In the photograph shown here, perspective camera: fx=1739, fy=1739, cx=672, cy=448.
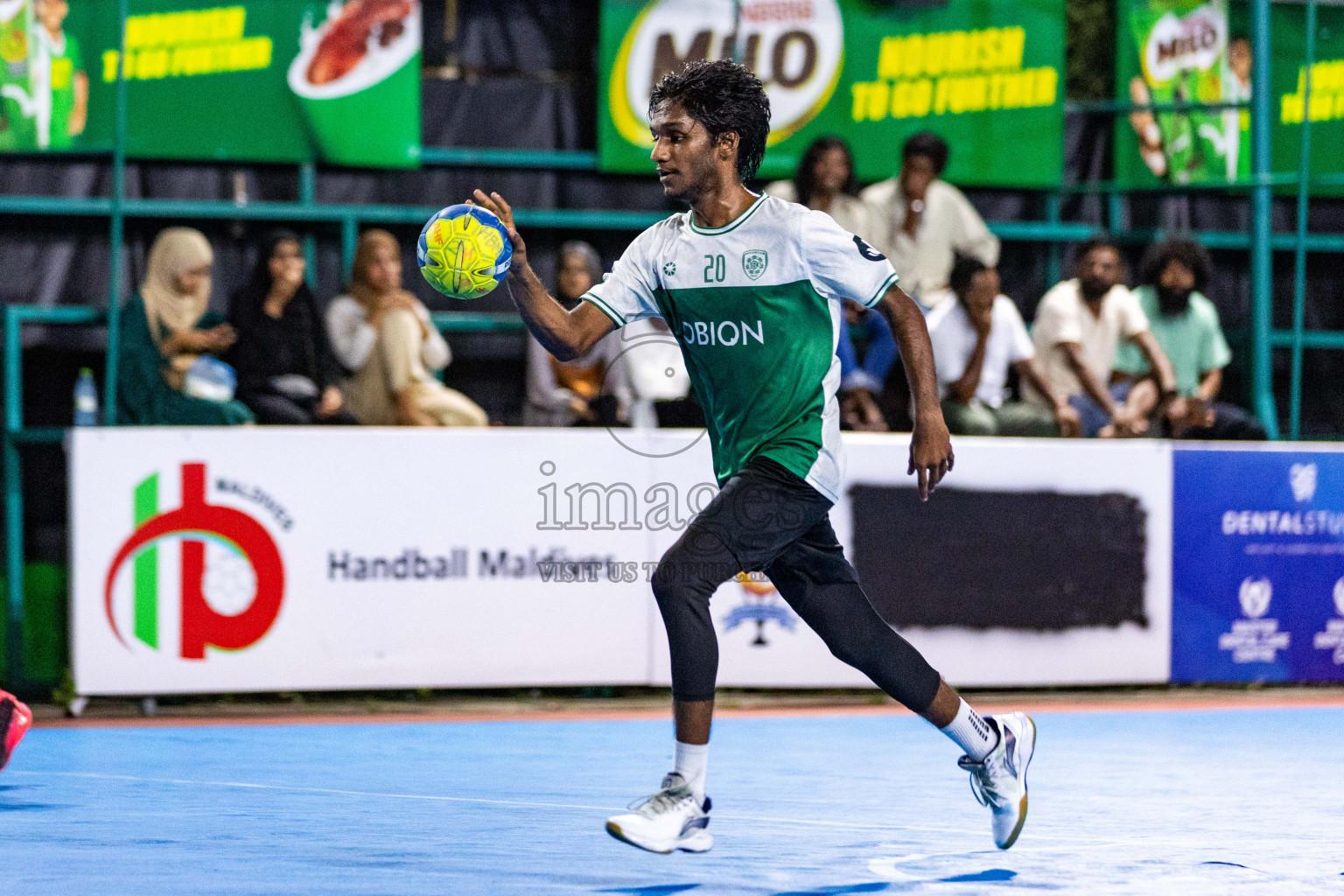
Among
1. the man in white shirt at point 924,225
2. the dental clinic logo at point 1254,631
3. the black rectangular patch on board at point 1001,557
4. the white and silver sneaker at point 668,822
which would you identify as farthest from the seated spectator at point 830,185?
the white and silver sneaker at point 668,822

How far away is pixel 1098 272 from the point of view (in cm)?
1112

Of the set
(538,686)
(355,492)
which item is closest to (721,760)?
(538,686)

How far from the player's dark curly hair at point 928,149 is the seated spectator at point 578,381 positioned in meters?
2.21

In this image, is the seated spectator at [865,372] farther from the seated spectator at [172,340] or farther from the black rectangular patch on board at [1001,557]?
the seated spectator at [172,340]

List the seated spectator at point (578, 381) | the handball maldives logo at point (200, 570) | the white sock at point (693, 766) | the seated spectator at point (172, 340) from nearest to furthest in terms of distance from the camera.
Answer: the white sock at point (693, 766), the handball maldives logo at point (200, 570), the seated spectator at point (172, 340), the seated spectator at point (578, 381)

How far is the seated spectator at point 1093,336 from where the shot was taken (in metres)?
10.9

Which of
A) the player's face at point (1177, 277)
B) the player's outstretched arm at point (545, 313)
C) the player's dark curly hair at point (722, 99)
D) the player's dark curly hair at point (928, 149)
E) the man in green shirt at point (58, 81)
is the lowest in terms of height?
the player's outstretched arm at point (545, 313)

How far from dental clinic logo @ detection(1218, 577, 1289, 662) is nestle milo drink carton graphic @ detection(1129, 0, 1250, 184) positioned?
3.25m

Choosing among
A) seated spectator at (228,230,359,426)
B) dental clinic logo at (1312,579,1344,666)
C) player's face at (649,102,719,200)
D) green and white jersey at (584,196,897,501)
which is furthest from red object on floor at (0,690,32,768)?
dental clinic logo at (1312,579,1344,666)

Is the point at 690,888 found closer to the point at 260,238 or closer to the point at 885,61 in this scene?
the point at 260,238

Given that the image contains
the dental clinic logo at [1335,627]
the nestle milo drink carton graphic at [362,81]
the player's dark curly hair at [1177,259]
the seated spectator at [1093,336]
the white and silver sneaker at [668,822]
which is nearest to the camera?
the white and silver sneaker at [668,822]

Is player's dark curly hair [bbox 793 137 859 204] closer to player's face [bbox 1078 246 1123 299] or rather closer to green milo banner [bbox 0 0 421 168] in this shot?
player's face [bbox 1078 246 1123 299]

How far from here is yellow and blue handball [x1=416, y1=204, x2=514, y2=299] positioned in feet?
16.7

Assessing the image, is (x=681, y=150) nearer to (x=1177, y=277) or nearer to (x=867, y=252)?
(x=867, y=252)
